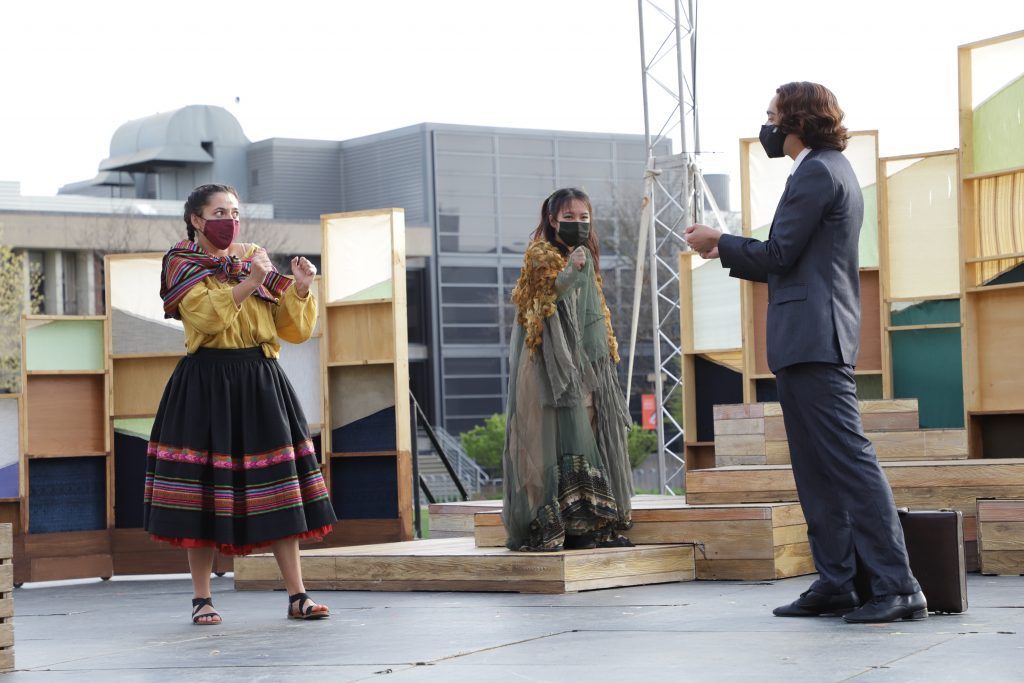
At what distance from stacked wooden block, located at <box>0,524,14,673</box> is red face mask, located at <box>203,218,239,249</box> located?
157 centimetres

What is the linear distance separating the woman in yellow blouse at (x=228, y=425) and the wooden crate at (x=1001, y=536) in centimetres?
295

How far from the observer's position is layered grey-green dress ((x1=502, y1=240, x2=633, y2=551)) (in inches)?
247

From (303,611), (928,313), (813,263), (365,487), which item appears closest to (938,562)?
(813,263)

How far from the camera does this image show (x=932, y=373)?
9281 millimetres

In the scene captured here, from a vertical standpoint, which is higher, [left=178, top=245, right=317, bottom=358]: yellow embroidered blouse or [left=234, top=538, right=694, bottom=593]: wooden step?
[left=178, top=245, right=317, bottom=358]: yellow embroidered blouse

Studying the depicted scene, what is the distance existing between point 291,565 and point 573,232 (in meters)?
1.97

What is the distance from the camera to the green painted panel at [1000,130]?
7.75 meters

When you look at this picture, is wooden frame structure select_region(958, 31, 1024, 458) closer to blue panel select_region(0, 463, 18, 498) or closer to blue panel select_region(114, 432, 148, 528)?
blue panel select_region(114, 432, 148, 528)

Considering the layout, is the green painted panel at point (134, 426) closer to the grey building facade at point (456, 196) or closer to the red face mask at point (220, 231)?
the red face mask at point (220, 231)

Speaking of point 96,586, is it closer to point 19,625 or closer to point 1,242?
point 19,625

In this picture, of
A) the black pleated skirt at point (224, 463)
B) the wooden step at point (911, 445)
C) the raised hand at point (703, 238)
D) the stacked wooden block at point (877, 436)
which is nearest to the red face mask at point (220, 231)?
the black pleated skirt at point (224, 463)

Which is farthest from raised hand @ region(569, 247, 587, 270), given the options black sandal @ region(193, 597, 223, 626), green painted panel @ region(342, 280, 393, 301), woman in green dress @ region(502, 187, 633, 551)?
green painted panel @ region(342, 280, 393, 301)

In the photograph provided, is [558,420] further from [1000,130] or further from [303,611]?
[1000,130]

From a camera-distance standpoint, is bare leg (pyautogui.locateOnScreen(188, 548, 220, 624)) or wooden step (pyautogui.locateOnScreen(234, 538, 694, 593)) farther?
wooden step (pyautogui.locateOnScreen(234, 538, 694, 593))
